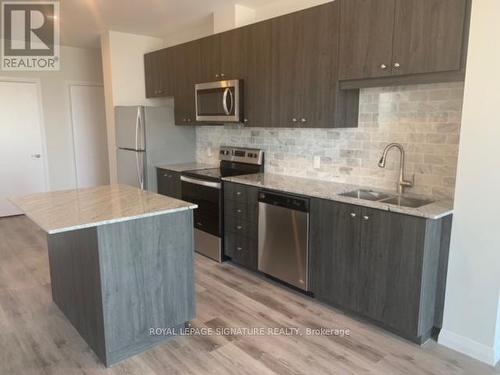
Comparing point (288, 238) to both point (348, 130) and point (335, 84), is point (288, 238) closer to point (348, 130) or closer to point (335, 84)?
point (348, 130)

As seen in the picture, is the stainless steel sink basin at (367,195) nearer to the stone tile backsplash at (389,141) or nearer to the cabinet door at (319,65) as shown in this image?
the stone tile backsplash at (389,141)

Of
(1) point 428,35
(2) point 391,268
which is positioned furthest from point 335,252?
(1) point 428,35

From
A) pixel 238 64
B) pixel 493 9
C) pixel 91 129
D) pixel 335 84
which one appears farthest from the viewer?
pixel 91 129

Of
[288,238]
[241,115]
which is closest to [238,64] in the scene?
[241,115]

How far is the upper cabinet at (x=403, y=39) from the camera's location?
221 centimetres

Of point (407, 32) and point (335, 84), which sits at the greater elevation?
point (407, 32)

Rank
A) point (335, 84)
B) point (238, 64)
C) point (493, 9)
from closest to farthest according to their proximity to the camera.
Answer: point (493, 9) → point (335, 84) → point (238, 64)

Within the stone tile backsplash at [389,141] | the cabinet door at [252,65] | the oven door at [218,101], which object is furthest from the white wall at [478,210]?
the oven door at [218,101]

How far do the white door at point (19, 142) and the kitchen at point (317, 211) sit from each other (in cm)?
279

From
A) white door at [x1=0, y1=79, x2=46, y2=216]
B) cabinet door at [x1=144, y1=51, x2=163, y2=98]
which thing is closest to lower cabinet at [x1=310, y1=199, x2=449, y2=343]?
cabinet door at [x1=144, y1=51, x2=163, y2=98]

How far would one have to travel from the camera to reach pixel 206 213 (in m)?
3.92

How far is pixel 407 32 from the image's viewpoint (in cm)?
241

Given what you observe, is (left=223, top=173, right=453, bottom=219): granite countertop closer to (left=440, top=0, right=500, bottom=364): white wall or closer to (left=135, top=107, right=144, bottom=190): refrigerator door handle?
(left=440, top=0, right=500, bottom=364): white wall

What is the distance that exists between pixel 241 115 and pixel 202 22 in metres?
1.50
